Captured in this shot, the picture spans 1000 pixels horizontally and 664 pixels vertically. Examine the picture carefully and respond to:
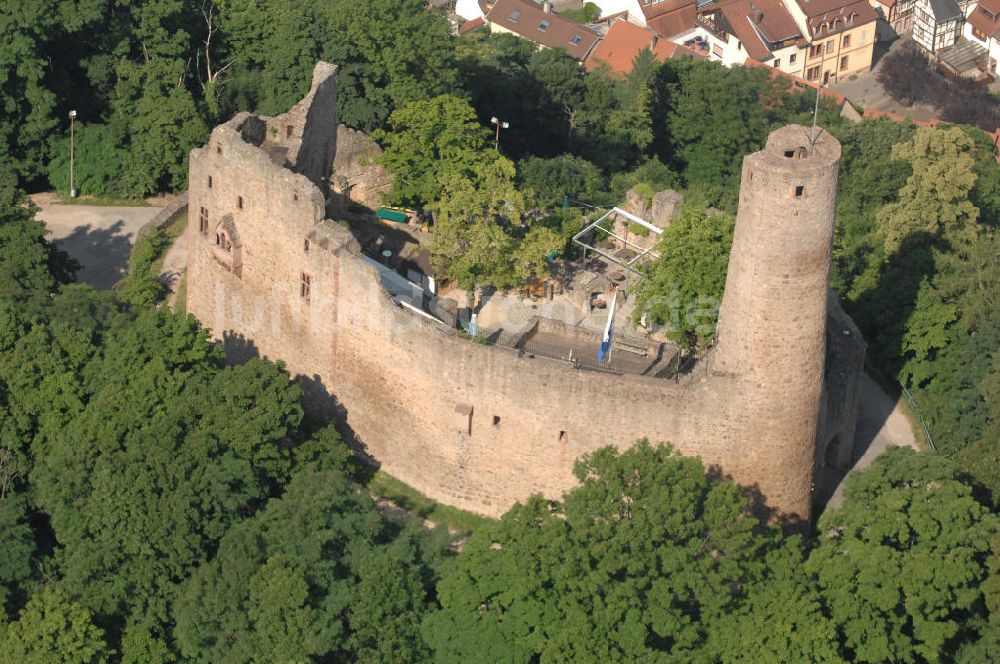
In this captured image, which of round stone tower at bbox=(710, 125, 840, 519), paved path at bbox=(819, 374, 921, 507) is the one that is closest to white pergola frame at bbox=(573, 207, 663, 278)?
paved path at bbox=(819, 374, 921, 507)

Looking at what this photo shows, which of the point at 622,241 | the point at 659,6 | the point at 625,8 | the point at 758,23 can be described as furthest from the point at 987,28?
the point at 622,241

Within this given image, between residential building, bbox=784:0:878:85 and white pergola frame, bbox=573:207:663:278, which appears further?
residential building, bbox=784:0:878:85

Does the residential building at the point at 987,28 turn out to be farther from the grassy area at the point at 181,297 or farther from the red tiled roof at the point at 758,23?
the grassy area at the point at 181,297

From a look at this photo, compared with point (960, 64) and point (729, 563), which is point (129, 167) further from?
point (960, 64)

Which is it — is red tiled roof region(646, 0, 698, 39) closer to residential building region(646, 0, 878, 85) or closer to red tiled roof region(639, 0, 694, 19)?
residential building region(646, 0, 878, 85)

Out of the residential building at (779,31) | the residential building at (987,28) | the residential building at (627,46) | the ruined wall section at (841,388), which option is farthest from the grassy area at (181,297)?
the residential building at (987,28)

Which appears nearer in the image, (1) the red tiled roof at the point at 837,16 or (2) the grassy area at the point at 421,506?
(2) the grassy area at the point at 421,506

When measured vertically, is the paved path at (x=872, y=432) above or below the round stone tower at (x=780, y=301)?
below
